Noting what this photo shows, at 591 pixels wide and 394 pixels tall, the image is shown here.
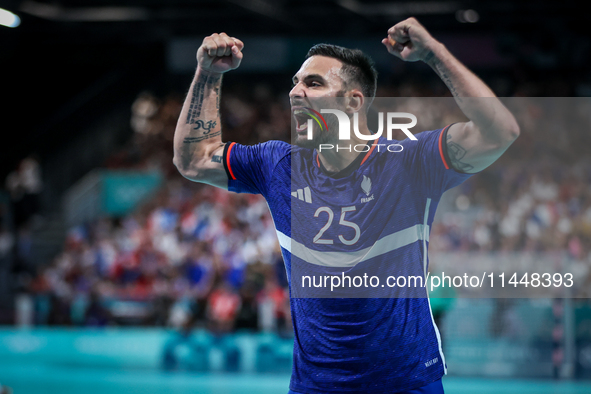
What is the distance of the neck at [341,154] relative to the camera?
2.64m

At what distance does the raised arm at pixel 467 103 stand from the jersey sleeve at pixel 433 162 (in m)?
0.06

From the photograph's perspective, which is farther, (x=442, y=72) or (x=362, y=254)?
(x=362, y=254)

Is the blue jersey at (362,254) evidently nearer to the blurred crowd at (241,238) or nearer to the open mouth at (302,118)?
the open mouth at (302,118)

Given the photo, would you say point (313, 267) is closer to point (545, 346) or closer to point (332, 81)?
point (332, 81)

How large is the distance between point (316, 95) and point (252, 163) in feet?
1.42

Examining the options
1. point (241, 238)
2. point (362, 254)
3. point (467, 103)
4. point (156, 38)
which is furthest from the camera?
point (156, 38)

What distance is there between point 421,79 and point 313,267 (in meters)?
12.2

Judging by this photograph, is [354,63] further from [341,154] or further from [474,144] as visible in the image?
[474,144]

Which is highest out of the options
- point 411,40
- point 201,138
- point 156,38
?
point 156,38

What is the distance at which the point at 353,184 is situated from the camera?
8.48ft

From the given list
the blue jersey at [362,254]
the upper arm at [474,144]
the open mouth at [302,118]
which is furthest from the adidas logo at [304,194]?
the upper arm at [474,144]

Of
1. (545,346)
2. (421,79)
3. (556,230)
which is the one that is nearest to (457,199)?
(556,230)

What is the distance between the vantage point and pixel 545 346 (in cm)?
811

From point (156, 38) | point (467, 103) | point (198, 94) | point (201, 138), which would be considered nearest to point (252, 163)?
point (201, 138)
